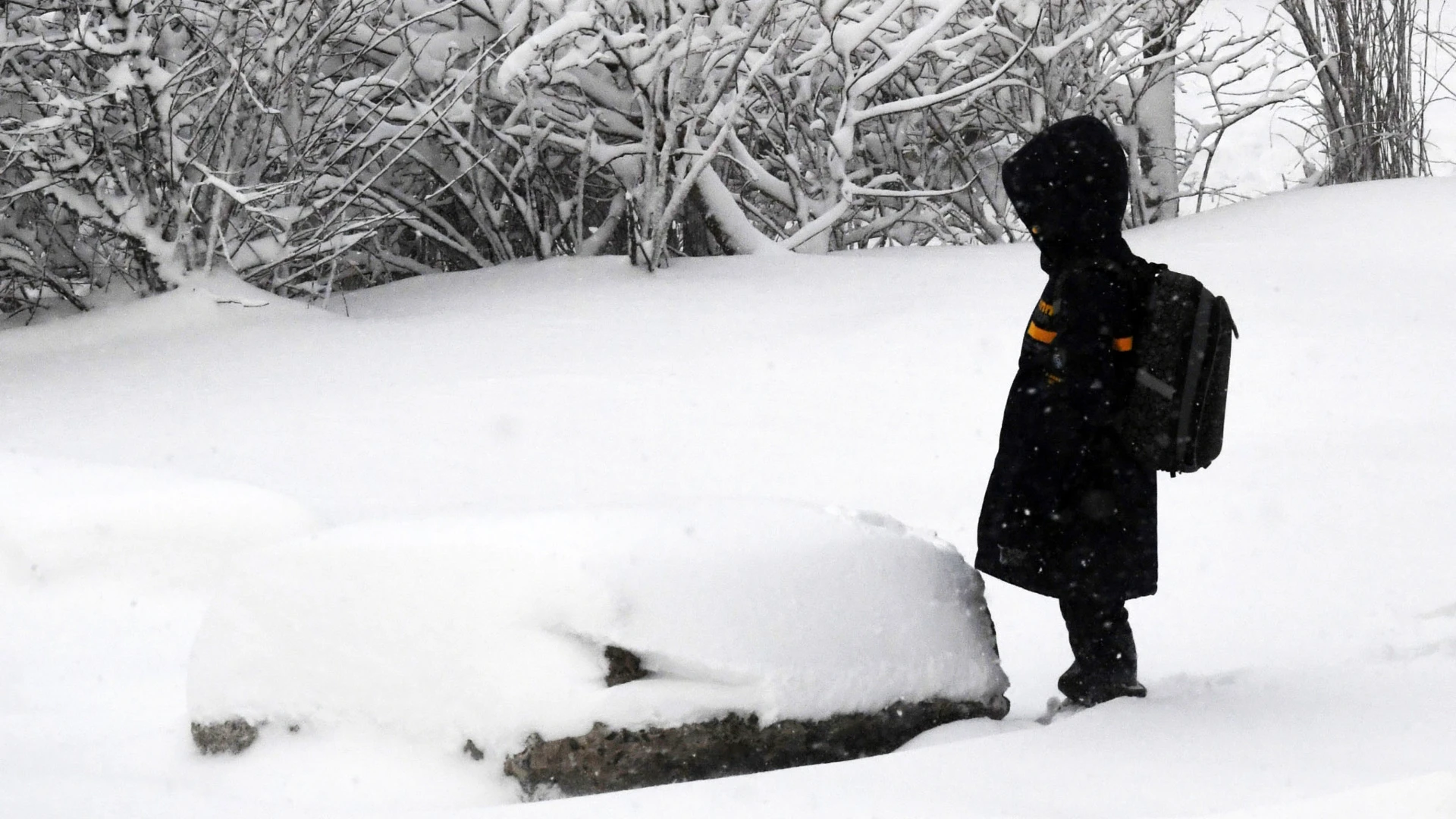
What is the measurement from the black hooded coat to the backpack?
0.06m

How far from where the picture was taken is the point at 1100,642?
287cm

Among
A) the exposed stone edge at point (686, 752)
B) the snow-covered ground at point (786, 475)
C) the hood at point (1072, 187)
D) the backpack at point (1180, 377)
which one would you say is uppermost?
the hood at point (1072, 187)

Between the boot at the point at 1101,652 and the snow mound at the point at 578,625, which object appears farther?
the boot at the point at 1101,652

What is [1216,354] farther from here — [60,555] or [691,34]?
[691,34]

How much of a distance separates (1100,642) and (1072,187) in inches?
37.0

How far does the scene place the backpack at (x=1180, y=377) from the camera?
2650 mm

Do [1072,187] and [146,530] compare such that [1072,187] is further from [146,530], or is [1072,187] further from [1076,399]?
[146,530]

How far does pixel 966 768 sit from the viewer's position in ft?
7.55

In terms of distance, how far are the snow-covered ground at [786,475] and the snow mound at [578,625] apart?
0.09 meters

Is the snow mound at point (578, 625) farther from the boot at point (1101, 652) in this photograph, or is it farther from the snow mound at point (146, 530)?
the snow mound at point (146, 530)

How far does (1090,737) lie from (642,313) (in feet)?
12.6

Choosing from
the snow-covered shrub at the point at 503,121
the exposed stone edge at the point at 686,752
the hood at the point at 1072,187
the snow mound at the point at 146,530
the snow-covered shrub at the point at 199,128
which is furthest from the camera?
the snow-covered shrub at the point at 503,121

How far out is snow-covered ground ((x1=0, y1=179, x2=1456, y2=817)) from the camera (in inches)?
95.5

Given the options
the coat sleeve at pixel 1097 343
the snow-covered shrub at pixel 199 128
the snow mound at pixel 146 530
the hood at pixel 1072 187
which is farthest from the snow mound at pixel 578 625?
the snow-covered shrub at pixel 199 128
